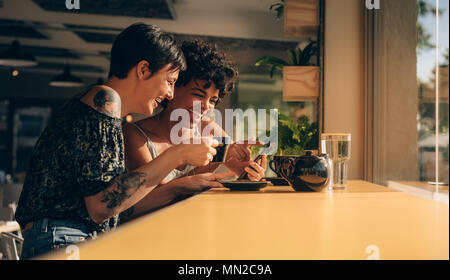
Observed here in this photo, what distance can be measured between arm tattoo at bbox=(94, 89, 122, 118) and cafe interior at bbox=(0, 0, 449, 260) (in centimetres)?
34

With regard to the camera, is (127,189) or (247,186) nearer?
(127,189)

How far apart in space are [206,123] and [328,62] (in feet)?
2.69

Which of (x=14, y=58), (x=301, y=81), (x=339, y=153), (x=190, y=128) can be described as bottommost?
(x=339, y=153)

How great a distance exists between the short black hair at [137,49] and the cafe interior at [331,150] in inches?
20.7

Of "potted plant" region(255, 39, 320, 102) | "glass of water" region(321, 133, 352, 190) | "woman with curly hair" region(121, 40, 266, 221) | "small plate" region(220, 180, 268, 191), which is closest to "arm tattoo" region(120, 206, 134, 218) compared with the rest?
"woman with curly hair" region(121, 40, 266, 221)

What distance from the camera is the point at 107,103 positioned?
3.87 feet

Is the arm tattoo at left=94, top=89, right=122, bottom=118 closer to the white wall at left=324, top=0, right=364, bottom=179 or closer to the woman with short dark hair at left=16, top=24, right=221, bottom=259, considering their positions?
the woman with short dark hair at left=16, top=24, right=221, bottom=259

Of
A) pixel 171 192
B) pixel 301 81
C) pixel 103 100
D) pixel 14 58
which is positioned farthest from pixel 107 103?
pixel 14 58

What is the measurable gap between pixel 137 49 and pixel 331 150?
2.58 ft

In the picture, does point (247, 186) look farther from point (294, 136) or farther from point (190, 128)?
point (190, 128)

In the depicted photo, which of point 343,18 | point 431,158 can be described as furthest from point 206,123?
point 431,158

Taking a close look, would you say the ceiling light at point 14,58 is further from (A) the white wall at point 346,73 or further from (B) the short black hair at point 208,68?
(A) the white wall at point 346,73

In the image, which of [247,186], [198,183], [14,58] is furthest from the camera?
[14,58]
